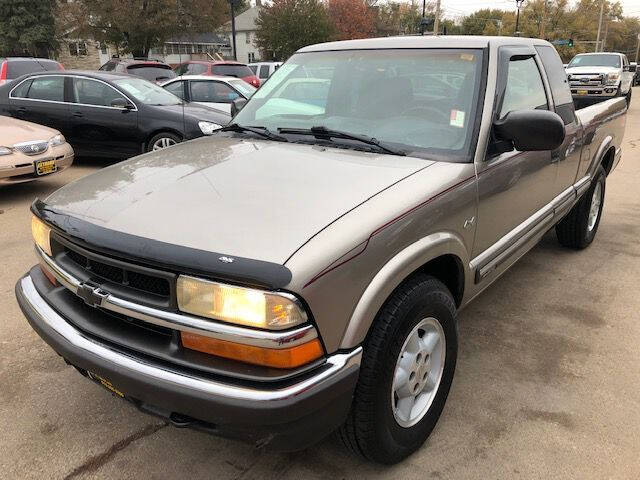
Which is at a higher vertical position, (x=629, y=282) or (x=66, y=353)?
(x=66, y=353)

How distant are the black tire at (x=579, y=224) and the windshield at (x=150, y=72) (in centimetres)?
1353

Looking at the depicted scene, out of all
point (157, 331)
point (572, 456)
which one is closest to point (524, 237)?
point (572, 456)

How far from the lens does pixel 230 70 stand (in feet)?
53.9

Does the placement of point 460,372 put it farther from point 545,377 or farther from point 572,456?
point 572,456

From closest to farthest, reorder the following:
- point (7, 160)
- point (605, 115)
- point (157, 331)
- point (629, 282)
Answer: point (157, 331)
point (629, 282)
point (605, 115)
point (7, 160)

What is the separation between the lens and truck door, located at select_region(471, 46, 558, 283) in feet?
9.24

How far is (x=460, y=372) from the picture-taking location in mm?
3121

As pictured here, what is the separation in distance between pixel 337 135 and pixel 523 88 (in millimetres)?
1314

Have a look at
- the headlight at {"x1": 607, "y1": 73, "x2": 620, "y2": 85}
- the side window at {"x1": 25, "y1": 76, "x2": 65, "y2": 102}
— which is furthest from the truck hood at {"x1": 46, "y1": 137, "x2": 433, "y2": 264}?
the headlight at {"x1": 607, "y1": 73, "x2": 620, "y2": 85}

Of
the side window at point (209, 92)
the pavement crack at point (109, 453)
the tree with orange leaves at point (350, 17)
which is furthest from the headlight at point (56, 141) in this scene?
the tree with orange leaves at point (350, 17)

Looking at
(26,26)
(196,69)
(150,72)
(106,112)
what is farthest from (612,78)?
(26,26)

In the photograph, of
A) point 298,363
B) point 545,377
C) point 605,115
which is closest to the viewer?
point 298,363

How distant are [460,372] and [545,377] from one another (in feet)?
1.53

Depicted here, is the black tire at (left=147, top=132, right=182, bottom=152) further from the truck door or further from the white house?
the white house
